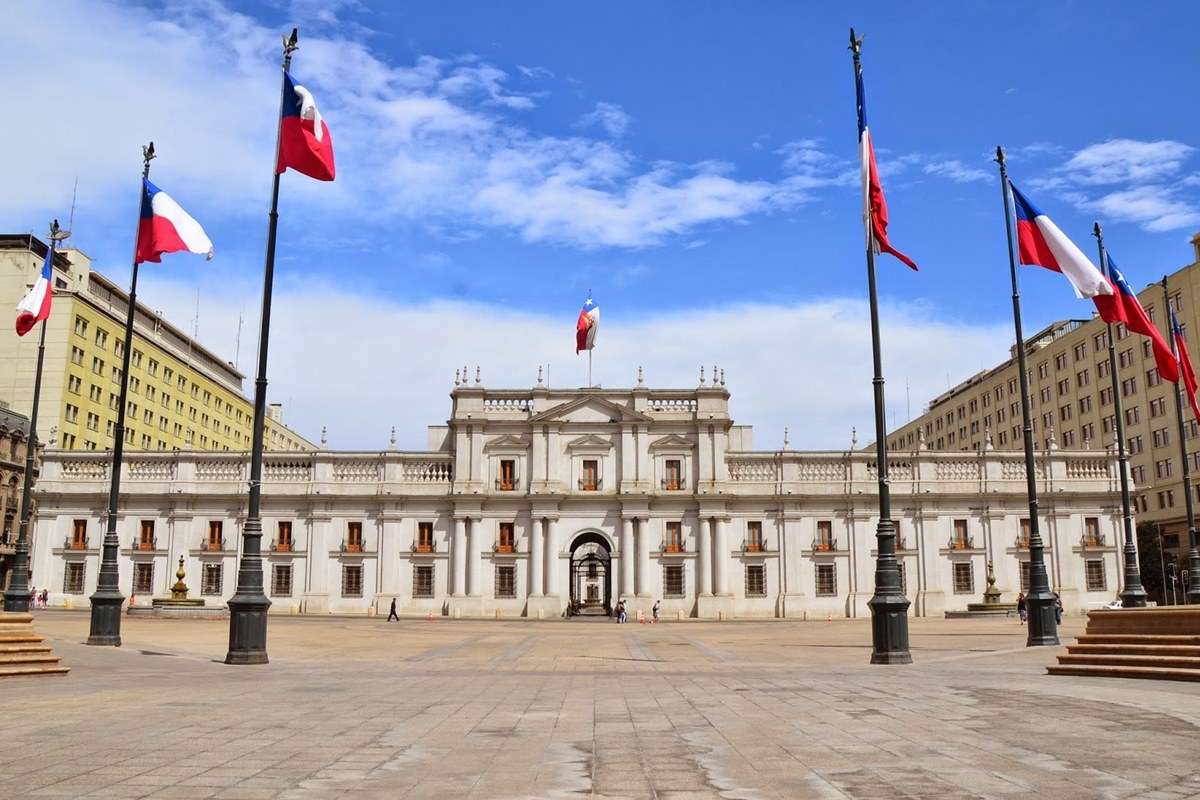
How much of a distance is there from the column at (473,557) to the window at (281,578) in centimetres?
1143

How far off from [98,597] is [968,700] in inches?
858

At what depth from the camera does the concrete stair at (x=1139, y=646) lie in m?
16.1

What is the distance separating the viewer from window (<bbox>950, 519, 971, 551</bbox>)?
62938mm

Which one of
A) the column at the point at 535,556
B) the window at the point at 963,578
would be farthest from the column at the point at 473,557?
the window at the point at 963,578

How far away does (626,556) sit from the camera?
63.8 meters

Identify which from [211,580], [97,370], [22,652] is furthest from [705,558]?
[97,370]

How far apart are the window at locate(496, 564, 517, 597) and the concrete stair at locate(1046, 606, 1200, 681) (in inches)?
1863

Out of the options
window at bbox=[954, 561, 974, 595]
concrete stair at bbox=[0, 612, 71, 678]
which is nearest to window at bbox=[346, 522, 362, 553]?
window at bbox=[954, 561, 974, 595]

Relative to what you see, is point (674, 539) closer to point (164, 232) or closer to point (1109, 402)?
point (1109, 402)

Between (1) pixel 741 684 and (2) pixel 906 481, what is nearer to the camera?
(1) pixel 741 684

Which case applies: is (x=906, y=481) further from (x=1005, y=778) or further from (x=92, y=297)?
(x=92, y=297)

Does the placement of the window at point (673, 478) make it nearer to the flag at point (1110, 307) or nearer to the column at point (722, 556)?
the column at point (722, 556)

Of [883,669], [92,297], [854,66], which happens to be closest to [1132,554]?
[883,669]

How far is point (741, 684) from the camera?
1653 cm
